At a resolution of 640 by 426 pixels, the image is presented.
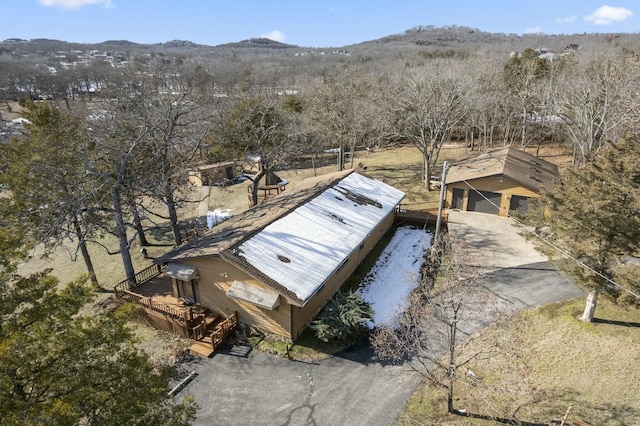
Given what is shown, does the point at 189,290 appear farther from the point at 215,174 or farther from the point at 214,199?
the point at 215,174

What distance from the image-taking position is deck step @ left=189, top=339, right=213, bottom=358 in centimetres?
1619

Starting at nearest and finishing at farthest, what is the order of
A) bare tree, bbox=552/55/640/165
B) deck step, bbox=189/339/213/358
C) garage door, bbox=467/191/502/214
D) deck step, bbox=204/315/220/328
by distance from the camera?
deck step, bbox=189/339/213/358 → deck step, bbox=204/315/220/328 → bare tree, bbox=552/55/640/165 → garage door, bbox=467/191/502/214

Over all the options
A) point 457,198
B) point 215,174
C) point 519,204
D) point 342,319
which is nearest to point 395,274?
point 342,319

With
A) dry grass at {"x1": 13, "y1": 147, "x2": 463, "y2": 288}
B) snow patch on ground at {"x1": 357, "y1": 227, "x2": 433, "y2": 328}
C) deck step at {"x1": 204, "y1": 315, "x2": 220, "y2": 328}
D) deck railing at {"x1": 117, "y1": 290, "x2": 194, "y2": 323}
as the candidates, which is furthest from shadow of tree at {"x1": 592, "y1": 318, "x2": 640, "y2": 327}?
dry grass at {"x1": 13, "y1": 147, "x2": 463, "y2": 288}

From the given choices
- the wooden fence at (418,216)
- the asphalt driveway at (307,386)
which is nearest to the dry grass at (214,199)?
the wooden fence at (418,216)

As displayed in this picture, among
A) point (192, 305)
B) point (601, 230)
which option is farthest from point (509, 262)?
point (192, 305)

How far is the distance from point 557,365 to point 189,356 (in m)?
15.4

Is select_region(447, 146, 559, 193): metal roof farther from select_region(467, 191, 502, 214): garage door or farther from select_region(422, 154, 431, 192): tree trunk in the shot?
select_region(422, 154, 431, 192): tree trunk

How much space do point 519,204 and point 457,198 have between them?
4.68 meters

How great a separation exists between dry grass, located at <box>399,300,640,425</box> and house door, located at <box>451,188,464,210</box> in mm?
15004

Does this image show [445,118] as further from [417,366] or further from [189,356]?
[189,356]

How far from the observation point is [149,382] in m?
8.54

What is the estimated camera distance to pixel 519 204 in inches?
1142

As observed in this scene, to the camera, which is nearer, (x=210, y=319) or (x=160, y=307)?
(x=210, y=319)
